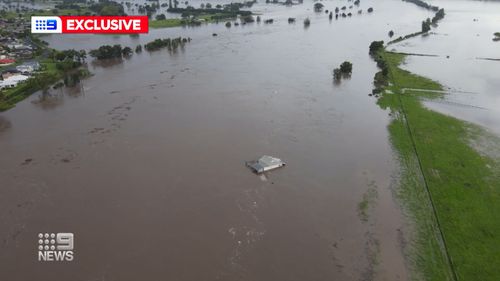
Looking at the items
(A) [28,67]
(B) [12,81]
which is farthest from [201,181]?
(A) [28,67]

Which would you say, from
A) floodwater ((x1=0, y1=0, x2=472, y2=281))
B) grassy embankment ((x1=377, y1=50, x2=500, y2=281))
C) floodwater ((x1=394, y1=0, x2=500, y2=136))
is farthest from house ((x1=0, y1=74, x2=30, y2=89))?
floodwater ((x1=394, y1=0, x2=500, y2=136))

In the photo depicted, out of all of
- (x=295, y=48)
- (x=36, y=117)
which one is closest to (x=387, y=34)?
(x=295, y=48)

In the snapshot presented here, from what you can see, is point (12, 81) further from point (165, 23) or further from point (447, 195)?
point (165, 23)


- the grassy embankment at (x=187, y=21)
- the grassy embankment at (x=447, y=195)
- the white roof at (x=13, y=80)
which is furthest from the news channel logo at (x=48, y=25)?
the grassy embankment at (x=447, y=195)

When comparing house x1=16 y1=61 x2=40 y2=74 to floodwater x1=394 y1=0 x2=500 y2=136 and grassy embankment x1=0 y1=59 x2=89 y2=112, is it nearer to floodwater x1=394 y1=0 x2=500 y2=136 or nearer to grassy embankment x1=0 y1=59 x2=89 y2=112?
grassy embankment x1=0 y1=59 x2=89 y2=112

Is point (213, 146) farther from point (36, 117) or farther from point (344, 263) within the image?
point (36, 117)

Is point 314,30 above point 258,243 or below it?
above
